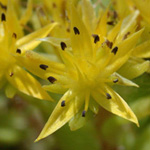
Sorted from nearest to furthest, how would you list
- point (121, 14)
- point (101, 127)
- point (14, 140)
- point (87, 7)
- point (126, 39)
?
point (126, 39), point (87, 7), point (121, 14), point (101, 127), point (14, 140)

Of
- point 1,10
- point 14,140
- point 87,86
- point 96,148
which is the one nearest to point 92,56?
point 87,86

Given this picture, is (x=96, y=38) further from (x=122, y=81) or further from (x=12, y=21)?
(x=12, y=21)

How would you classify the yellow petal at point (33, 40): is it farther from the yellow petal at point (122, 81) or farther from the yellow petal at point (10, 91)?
the yellow petal at point (122, 81)

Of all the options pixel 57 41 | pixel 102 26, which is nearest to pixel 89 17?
pixel 102 26

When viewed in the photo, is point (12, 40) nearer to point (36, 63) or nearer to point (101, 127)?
point (36, 63)

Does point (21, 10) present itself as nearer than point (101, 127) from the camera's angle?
No

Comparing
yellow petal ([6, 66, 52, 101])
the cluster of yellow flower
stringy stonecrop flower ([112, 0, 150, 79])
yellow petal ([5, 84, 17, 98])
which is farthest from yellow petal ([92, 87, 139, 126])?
yellow petal ([5, 84, 17, 98])
